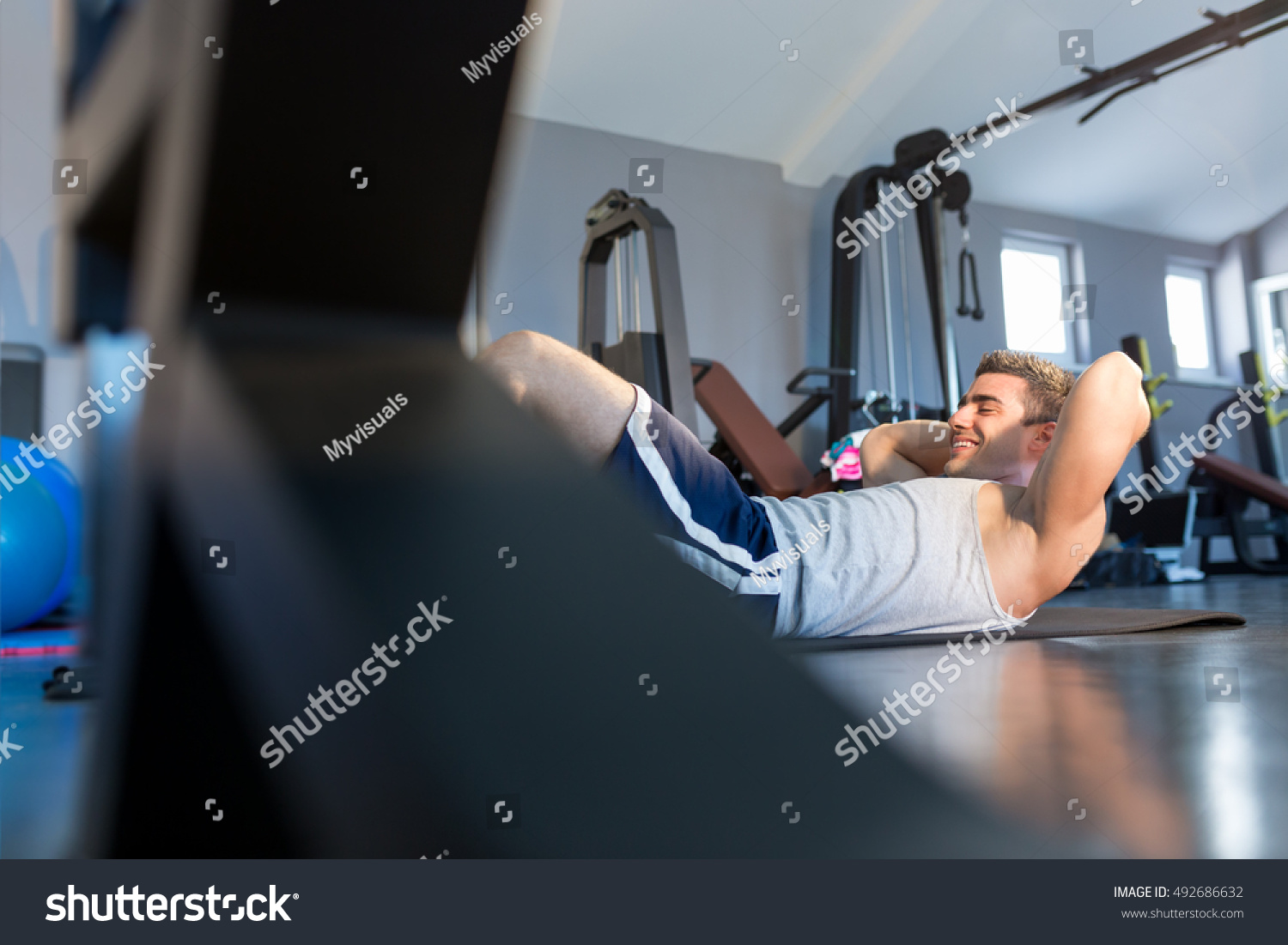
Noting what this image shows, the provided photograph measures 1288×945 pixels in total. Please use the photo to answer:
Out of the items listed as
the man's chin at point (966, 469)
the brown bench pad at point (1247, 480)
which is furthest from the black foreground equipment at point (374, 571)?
the brown bench pad at point (1247, 480)

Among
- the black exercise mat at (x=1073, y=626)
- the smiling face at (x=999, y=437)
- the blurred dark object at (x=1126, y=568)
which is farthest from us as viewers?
the blurred dark object at (x=1126, y=568)

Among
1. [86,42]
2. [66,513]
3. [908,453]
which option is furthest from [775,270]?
[86,42]

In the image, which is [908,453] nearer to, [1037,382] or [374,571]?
[1037,382]

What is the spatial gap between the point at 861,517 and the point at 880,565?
0.08 metres

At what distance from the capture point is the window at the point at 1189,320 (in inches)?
221

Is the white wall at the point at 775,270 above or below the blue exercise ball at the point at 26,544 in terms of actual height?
above

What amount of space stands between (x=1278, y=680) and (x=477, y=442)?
3.06ft

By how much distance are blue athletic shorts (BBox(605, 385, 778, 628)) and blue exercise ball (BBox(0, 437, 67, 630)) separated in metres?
1.29

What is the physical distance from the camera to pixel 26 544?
70.3 inches

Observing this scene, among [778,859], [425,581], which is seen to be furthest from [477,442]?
[778,859]

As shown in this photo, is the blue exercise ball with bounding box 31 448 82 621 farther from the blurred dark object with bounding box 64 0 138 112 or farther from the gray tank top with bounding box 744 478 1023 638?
the gray tank top with bounding box 744 478 1023 638

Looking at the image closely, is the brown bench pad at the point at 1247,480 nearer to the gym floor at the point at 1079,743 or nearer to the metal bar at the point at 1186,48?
the metal bar at the point at 1186,48

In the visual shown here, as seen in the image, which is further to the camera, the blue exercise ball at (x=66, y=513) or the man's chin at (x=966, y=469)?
the blue exercise ball at (x=66, y=513)

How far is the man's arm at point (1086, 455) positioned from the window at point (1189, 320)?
16.9 ft
